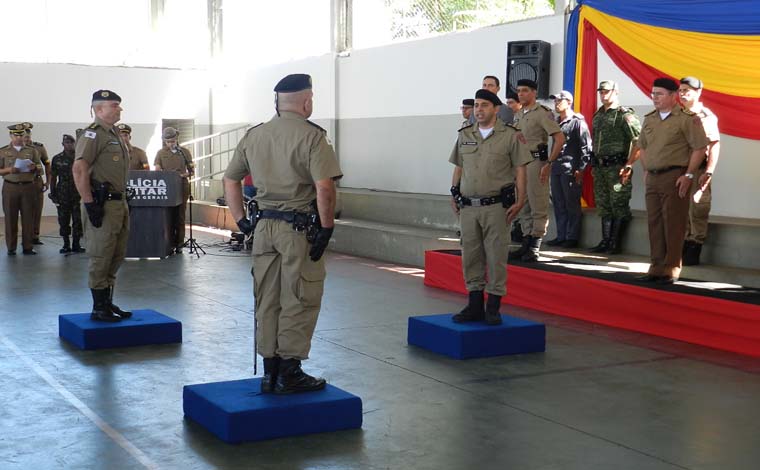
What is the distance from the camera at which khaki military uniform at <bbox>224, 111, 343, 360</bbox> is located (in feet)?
14.9

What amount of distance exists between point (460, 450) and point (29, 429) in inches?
83.7

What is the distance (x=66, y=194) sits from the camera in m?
12.1

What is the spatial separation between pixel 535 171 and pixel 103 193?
4.47 m

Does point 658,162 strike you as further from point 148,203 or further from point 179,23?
point 179,23

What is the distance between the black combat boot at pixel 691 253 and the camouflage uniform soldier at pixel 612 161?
0.95 meters

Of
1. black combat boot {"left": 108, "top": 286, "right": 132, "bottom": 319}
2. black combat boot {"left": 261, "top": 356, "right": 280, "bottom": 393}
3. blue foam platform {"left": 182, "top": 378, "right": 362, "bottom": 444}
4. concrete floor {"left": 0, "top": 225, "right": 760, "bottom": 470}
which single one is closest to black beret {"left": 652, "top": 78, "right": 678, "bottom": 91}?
concrete floor {"left": 0, "top": 225, "right": 760, "bottom": 470}

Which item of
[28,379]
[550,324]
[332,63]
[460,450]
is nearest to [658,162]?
[550,324]

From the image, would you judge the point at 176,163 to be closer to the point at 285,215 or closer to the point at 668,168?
the point at 668,168

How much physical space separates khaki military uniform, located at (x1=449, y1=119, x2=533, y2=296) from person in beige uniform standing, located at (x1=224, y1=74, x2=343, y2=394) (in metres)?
2.02

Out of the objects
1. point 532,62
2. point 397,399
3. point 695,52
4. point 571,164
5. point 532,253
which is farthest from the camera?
point 532,62

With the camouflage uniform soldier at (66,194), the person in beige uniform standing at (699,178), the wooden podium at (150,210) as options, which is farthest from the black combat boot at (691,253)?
the camouflage uniform soldier at (66,194)

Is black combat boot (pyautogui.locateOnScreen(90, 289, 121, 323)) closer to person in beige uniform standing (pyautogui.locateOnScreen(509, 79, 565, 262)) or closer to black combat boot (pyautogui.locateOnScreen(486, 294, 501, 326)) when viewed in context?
black combat boot (pyautogui.locateOnScreen(486, 294, 501, 326))

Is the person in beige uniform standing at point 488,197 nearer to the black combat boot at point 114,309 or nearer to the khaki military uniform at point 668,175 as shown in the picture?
the khaki military uniform at point 668,175

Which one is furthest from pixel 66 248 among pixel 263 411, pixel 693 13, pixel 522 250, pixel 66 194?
pixel 263 411
